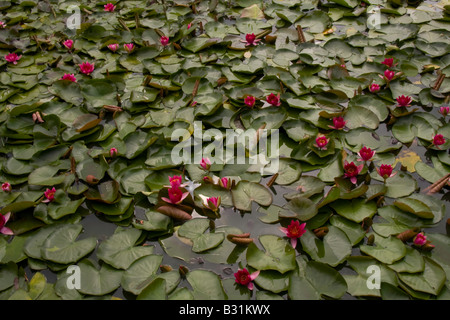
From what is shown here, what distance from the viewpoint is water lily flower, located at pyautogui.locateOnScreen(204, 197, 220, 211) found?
94.7 inches

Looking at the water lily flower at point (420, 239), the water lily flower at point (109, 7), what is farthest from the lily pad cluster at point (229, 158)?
the water lily flower at point (109, 7)

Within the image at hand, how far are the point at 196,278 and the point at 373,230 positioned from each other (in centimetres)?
110

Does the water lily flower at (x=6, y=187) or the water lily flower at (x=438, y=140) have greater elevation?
the water lily flower at (x=438, y=140)

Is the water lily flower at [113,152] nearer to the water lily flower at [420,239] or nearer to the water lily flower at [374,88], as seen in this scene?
the water lily flower at [420,239]

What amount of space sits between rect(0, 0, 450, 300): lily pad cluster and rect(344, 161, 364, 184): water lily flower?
13 mm

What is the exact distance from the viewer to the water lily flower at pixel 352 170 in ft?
8.30

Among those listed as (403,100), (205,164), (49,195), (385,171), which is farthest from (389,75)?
(49,195)

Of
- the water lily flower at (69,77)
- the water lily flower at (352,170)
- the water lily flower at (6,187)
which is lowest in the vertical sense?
the water lily flower at (6,187)

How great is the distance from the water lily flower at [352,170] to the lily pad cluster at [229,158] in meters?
0.01

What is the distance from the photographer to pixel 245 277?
6.77 feet

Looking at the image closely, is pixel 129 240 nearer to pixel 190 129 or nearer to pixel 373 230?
pixel 190 129

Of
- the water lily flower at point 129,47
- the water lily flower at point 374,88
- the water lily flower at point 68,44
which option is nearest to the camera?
the water lily flower at point 374,88

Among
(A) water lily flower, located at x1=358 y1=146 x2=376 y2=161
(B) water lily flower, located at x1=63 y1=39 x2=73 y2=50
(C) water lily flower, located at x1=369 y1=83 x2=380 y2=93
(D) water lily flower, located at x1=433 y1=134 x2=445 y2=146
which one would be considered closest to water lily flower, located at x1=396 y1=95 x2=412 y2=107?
(C) water lily flower, located at x1=369 y1=83 x2=380 y2=93
